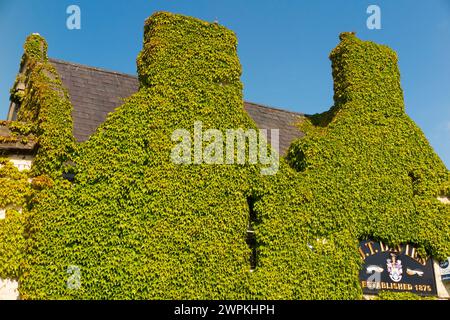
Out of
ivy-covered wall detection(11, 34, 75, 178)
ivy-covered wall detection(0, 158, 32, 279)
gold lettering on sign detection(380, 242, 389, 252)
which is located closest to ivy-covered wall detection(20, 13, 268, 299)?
ivy-covered wall detection(0, 158, 32, 279)

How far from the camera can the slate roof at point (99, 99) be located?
14.9m

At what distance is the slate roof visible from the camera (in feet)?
49.0

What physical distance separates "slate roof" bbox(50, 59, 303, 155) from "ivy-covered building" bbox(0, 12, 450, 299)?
0.19ft

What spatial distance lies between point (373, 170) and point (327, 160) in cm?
153

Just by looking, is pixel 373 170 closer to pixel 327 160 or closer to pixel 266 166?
pixel 327 160

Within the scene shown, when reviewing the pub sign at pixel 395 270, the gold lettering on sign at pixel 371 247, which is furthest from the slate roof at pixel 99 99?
the pub sign at pixel 395 270

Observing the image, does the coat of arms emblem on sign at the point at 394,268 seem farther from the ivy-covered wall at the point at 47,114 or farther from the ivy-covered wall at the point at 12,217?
the ivy-covered wall at the point at 12,217

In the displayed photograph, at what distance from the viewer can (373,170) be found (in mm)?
15703

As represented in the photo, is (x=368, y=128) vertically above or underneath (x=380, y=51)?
underneath

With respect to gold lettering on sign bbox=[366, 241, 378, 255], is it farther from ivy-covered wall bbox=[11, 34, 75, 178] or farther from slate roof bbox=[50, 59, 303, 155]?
ivy-covered wall bbox=[11, 34, 75, 178]

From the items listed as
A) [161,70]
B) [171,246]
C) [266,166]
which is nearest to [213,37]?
[161,70]

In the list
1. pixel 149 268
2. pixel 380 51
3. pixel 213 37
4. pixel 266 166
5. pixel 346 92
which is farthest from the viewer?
pixel 380 51

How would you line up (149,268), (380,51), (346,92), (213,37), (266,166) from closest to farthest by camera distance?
(149,268) → (266,166) → (213,37) → (346,92) → (380,51)

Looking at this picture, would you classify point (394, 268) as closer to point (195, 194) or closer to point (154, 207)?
point (195, 194)
